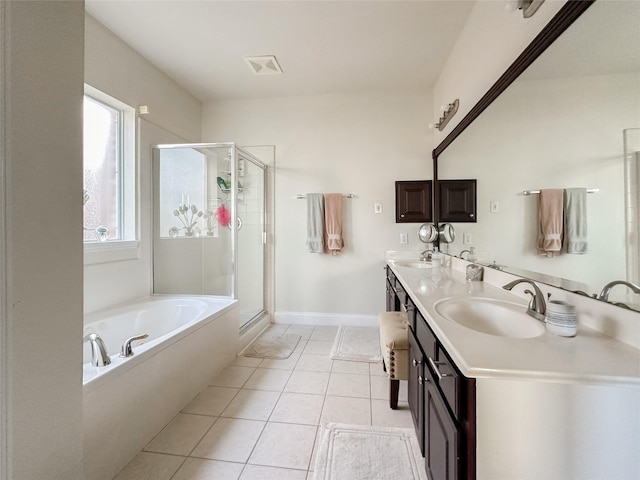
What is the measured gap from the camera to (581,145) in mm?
930

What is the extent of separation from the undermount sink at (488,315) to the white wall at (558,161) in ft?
0.74

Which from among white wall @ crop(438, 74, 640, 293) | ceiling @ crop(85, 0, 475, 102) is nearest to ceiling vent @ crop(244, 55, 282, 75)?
ceiling @ crop(85, 0, 475, 102)

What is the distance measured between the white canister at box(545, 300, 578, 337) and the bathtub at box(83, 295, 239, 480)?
169 centimetres

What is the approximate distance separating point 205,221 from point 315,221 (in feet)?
3.68

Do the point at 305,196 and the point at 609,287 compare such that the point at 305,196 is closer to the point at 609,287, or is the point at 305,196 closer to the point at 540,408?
the point at 609,287

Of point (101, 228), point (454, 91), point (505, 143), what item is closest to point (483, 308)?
point (505, 143)

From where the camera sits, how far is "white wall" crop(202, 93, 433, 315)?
290 centimetres

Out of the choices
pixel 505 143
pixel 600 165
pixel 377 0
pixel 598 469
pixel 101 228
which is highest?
pixel 377 0

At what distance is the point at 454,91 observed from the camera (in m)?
2.20

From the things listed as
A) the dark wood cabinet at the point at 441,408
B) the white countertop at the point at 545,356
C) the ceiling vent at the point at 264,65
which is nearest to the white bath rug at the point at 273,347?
the dark wood cabinet at the point at 441,408

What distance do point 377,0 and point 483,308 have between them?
1.97 metres

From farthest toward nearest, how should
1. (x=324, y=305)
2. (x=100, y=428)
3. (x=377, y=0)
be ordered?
(x=324, y=305) → (x=377, y=0) → (x=100, y=428)

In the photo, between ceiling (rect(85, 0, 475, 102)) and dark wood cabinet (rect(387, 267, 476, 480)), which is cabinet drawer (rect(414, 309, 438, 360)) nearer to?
dark wood cabinet (rect(387, 267, 476, 480))

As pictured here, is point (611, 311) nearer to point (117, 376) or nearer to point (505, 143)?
point (505, 143)
